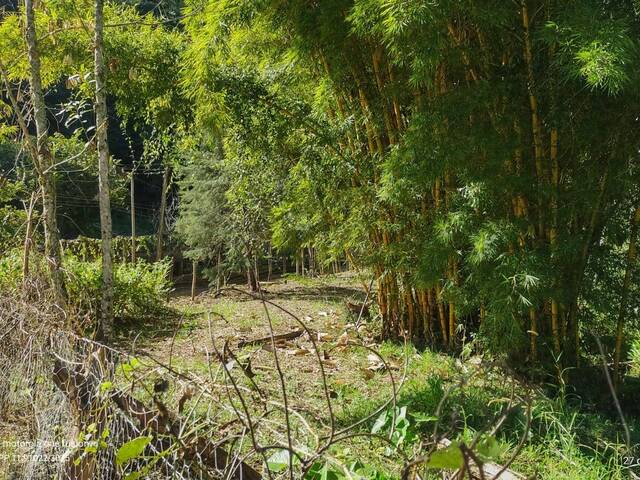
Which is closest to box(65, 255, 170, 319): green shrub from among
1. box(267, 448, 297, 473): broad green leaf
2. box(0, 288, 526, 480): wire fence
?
box(0, 288, 526, 480): wire fence

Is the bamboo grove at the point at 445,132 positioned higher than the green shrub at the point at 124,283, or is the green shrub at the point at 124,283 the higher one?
the bamboo grove at the point at 445,132

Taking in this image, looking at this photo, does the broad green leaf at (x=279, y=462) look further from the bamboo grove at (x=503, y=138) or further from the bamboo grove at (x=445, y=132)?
the bamboo grove at (x=503, y=138)

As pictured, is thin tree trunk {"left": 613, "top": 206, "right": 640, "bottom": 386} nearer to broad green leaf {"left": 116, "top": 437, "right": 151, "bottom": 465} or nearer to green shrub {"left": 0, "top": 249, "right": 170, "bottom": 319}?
broad green leaf {"left": 116, "top": 437, "right": 151, "bottom": 465}

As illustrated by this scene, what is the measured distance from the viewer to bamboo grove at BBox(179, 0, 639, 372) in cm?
285

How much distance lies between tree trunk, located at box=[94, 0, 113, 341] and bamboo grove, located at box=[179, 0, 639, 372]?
984mm

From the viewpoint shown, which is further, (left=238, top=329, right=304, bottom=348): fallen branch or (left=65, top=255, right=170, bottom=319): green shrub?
(left=65, top=255, right=170, bottom=319): green shrub

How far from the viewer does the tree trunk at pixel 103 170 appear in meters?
4.79

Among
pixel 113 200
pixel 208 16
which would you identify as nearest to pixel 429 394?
pixel 208 16

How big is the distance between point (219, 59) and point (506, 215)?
9.02 ft

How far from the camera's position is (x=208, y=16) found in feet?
12.8

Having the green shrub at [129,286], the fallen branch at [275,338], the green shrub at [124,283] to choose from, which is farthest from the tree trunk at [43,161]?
the green shrub at [129,286]

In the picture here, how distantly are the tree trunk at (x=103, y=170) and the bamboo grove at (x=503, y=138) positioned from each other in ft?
3.23

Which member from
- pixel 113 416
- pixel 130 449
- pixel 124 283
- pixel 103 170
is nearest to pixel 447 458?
pixel 130 449

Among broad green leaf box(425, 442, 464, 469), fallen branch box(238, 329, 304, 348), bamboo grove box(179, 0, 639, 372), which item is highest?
bamboo grove box(179, 0, 639, 372)
